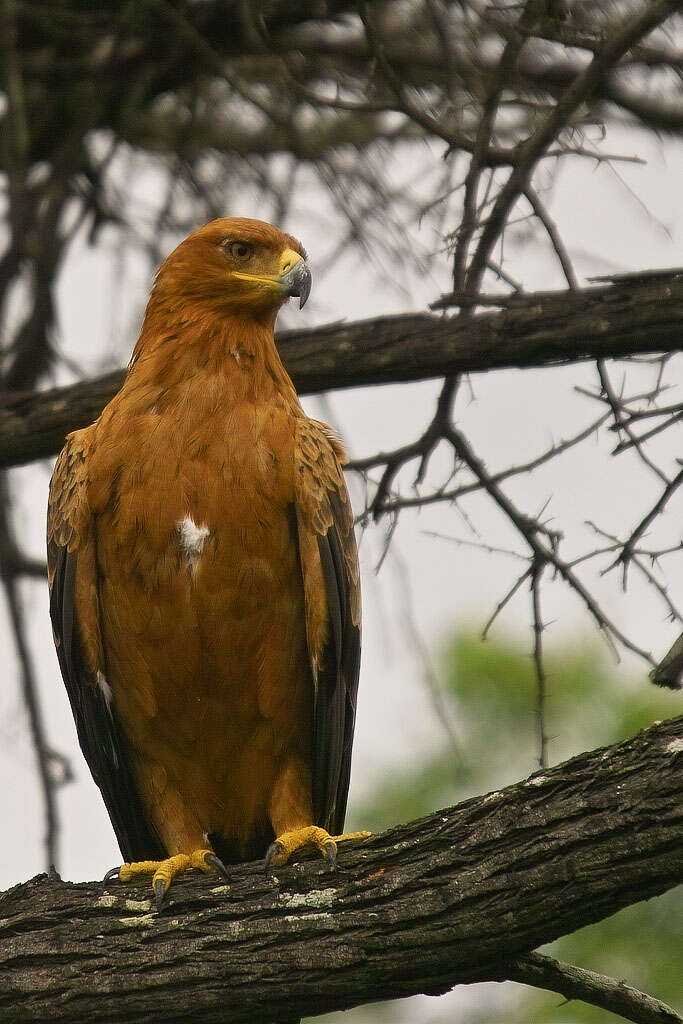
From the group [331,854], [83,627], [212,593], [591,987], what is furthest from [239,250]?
[591,987]

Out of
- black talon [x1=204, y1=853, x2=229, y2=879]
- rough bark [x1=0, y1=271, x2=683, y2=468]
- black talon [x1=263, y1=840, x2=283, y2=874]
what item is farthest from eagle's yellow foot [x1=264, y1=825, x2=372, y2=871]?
rough bark [x1=0, y1=271, x2=683, y2=468]

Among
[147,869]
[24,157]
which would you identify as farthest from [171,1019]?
[24,157]

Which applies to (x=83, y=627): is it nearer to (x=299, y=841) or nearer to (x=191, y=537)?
(x=191, y=537)

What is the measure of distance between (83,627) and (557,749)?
8.76ft

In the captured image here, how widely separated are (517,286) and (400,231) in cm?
121

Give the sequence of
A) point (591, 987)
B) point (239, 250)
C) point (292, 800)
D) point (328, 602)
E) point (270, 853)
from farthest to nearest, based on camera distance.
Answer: point (239, 250)
point (292, 800)
point (328, 602)
point (270, 853)
point (591, 987)

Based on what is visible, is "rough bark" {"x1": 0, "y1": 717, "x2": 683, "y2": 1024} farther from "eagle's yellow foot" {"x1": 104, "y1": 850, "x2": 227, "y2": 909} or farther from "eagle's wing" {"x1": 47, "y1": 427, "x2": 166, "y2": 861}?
"eagle's wing" {"x1": 47, "y1": 427, "x2": 166, "y2": 861}

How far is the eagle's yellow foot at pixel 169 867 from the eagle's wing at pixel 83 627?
1.51ft

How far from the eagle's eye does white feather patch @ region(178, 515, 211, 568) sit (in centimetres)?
108

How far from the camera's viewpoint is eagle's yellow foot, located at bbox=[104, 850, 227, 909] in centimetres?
381

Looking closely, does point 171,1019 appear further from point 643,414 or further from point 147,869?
point 643,414

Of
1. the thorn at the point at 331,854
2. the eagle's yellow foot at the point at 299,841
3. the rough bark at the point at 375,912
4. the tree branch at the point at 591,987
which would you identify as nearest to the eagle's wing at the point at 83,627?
the eagle's yellow foot at the point at 299,841

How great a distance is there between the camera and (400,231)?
5316mm

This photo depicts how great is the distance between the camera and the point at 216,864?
12.8ft
